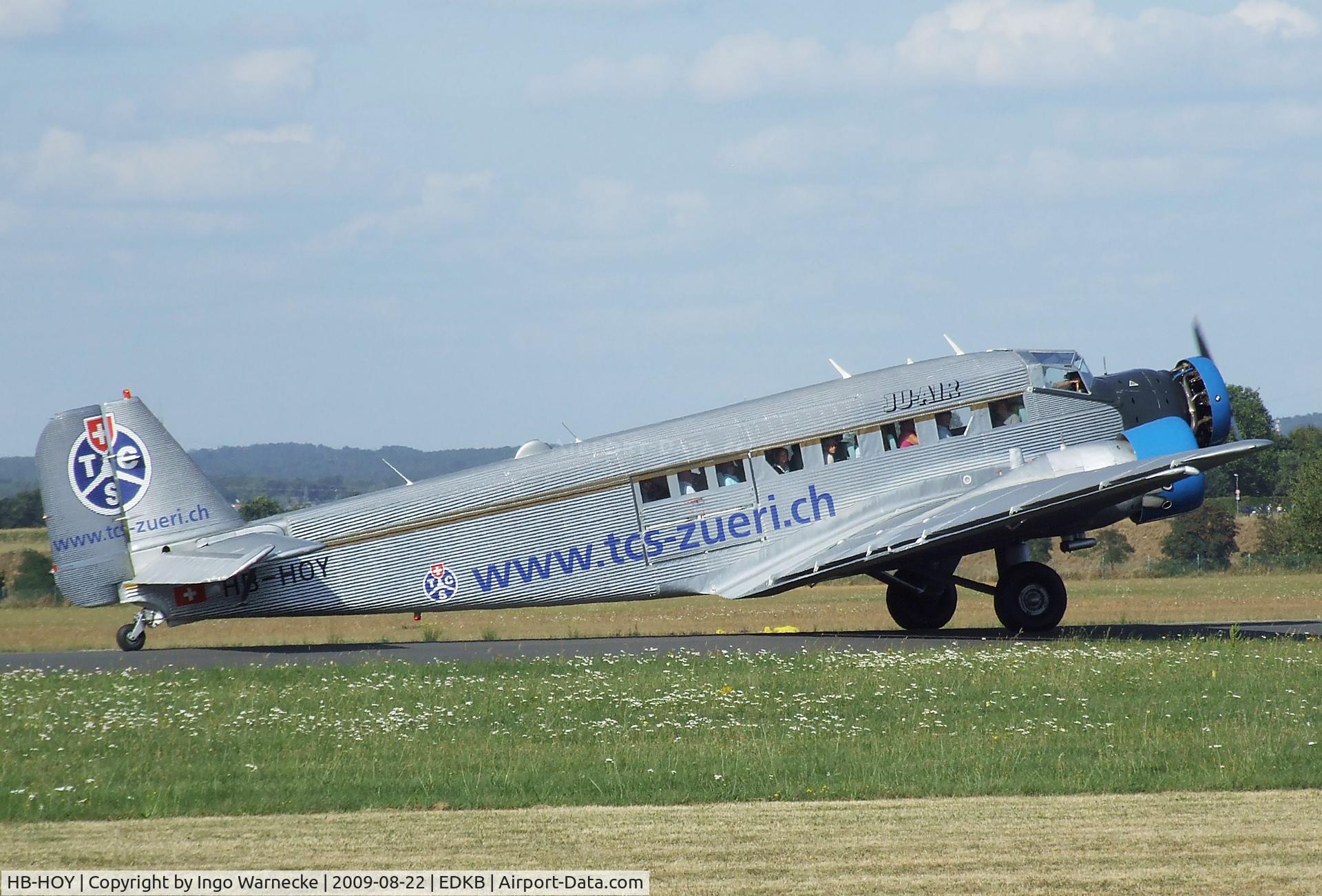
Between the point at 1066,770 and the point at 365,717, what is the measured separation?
299 inches

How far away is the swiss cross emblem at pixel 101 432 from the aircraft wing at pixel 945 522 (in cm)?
963

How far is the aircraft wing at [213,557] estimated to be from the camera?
20.6 meters

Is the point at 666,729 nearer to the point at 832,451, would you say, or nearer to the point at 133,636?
the point at 832,451

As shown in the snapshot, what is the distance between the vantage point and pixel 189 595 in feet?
70.4

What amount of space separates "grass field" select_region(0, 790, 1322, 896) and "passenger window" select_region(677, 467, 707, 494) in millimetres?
10627

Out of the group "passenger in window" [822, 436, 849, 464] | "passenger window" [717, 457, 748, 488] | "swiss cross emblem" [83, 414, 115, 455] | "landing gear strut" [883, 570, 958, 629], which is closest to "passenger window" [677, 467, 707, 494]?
"passenger window" [717, 457, 748, 488]

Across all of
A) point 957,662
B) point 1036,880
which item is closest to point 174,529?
point 957,662

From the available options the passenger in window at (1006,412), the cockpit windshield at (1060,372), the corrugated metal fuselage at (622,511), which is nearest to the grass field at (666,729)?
the corrugated metal fuselage at (622,511)

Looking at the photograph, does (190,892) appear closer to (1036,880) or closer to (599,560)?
(1036,880)

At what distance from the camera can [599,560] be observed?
846 inches

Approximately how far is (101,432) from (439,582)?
5820mm

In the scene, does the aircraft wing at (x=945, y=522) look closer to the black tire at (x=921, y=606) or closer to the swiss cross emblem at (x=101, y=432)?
the black tire at (x=921, y=606)

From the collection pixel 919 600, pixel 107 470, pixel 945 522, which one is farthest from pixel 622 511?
pixel 107 470

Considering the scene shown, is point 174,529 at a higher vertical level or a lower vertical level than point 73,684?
higher
